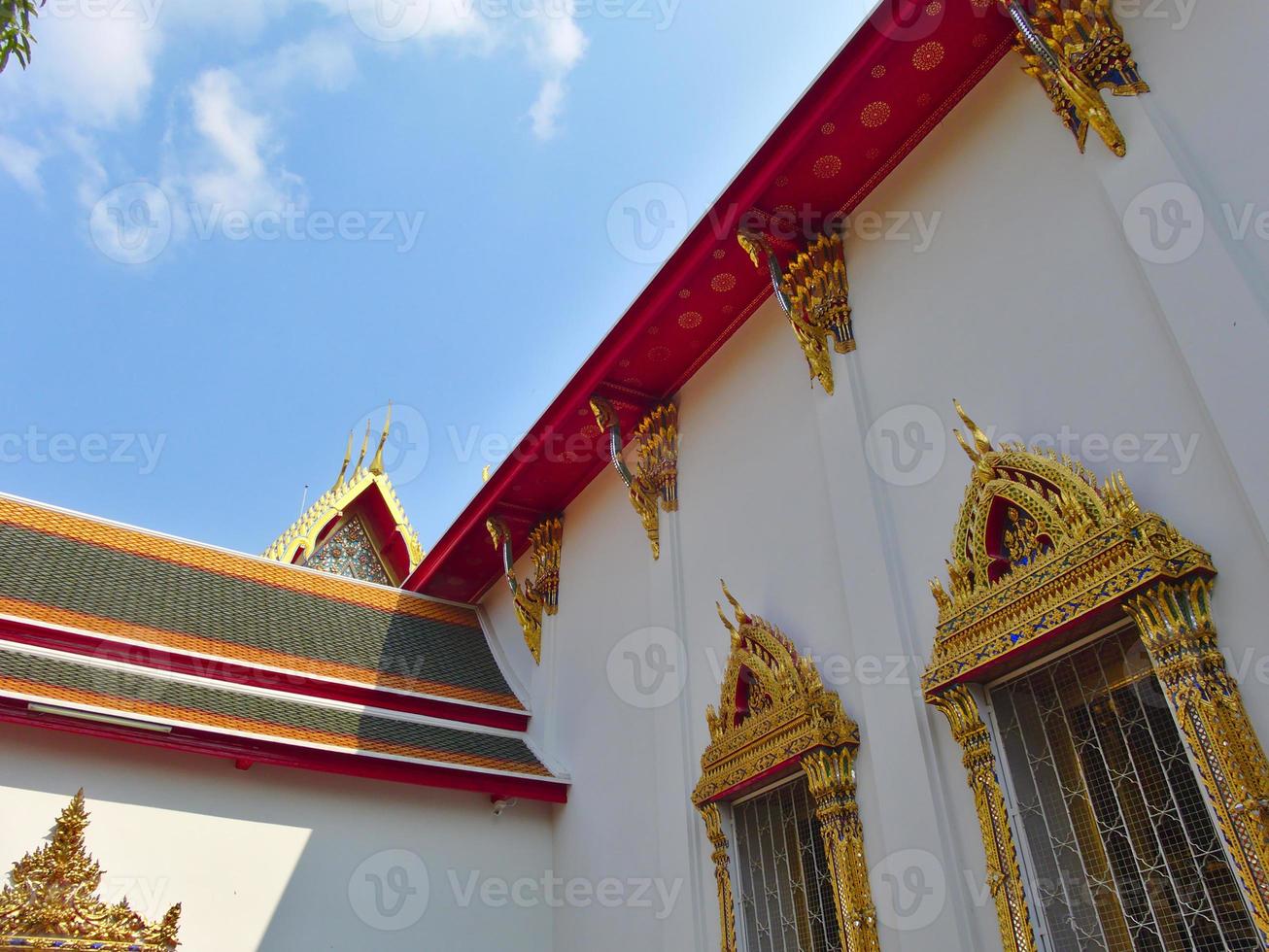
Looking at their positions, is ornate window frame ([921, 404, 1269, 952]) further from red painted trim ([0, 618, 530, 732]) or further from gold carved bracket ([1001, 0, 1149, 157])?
red painted trim ([0, 618, 530, 732])

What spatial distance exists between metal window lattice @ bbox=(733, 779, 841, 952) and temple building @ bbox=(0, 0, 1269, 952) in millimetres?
16

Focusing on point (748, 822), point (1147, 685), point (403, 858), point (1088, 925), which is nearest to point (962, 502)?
point (1147, 685)

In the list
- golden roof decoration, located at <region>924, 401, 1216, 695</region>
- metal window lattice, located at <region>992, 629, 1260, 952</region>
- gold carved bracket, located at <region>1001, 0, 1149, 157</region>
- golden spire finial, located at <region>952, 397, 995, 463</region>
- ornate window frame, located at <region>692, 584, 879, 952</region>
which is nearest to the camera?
metal window lattice, located at <region>992, 629, 1260, 952</region>

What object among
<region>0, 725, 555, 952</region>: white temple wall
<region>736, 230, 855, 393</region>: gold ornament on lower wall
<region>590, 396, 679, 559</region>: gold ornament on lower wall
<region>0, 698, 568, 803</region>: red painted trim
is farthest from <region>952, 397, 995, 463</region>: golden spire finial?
<region>0, 725, 555, 952</region>: white temple wall

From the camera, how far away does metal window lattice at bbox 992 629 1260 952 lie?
96.9 inches

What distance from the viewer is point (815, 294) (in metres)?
4.40

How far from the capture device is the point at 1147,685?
2715mm

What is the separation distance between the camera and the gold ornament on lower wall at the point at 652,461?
17.6 ft

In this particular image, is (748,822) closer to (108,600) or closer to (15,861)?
(15,861)

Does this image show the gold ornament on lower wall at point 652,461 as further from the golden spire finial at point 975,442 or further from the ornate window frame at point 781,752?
the golden spire finial at point 975,442

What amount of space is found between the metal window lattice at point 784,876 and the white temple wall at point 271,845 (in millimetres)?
1775

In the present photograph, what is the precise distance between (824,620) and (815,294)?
1.45 meters

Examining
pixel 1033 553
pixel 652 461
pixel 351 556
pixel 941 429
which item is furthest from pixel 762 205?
pixel 351 556

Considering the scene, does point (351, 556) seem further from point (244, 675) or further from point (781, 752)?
Answer: point (781, 752)
